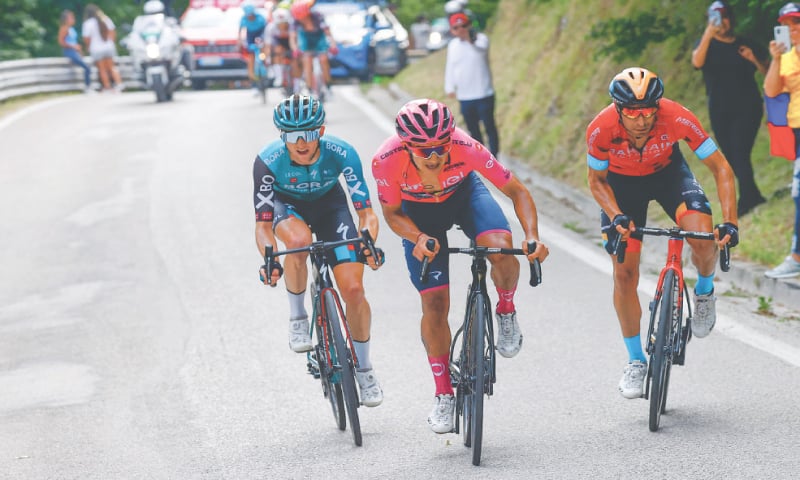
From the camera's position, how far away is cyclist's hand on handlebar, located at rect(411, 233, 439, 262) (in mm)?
6230

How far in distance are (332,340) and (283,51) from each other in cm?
1639

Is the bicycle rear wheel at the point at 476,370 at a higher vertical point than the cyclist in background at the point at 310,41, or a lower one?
higher

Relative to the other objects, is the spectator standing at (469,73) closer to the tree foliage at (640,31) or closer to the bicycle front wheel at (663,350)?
the tree foliage at (640,31)

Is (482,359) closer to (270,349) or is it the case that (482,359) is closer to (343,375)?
(343,375)

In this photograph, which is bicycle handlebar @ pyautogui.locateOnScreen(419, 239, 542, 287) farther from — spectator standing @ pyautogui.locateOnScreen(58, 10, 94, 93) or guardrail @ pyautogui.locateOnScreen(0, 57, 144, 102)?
spectator standing @ pyautogui.locateOnScreen(58, 10, 94, 93)

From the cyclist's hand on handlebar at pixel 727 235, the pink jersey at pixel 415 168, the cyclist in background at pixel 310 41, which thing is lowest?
the cyclist in background at pixel 310 41

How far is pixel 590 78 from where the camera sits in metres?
17.5

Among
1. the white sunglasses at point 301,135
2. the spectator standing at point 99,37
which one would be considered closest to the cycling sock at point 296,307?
the white sunglasses at point 301,135

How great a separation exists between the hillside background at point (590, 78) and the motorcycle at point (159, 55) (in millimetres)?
6357

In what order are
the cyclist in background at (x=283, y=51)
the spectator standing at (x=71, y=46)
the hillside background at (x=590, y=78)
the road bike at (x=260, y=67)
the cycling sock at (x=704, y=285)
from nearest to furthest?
the cycling sock at (x=704, y=285), the hillside background at (x=590, y=78), the cyclist in background at (x=283, y=51), the road bike at (x=260, y=67), the spectator standing at (x=71, y=46)

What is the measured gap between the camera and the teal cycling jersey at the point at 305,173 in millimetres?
7102

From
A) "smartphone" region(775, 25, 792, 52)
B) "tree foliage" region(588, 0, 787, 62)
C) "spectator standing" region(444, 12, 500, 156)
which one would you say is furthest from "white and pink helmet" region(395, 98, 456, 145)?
"spectator standing" region(444, 12, 500, 156)

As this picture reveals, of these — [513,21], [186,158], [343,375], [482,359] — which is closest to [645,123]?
[482,359]

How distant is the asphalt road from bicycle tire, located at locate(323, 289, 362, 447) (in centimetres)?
15
